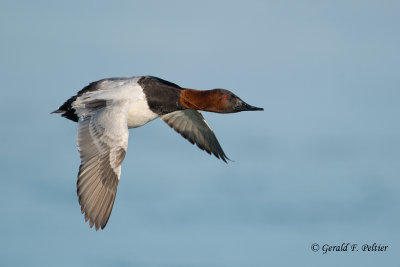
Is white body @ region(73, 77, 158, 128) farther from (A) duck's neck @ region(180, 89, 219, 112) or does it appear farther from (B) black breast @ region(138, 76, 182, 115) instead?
(A) duck's neck @ region(180, 89, 219, 112)

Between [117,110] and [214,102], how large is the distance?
195 centimetres

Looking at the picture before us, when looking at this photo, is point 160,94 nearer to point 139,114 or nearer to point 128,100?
point 139,114

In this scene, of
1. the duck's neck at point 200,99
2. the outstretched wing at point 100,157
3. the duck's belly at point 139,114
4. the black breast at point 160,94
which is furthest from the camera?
the duck's neck at point 200,99

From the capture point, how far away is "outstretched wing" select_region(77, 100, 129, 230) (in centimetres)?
1099

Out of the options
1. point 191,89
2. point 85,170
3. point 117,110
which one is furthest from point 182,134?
point 85,170

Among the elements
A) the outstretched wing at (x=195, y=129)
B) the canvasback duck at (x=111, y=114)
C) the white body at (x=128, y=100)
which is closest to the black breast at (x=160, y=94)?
the canvasback duck at (x=111, y=114)

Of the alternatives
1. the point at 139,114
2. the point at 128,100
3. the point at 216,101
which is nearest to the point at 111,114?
the point at 128,100

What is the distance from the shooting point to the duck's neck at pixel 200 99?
42.7ft

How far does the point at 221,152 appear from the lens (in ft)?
49.8

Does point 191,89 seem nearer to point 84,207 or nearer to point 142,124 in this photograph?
point 142,124

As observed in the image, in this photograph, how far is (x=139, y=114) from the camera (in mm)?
12742

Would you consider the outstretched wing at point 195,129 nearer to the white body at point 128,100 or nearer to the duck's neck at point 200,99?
the duck's neck at point 200,99

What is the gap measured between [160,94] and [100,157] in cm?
212

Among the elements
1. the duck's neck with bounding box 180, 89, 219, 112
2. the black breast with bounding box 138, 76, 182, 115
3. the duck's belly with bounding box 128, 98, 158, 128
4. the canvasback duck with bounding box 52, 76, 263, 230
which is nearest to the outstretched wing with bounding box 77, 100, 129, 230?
the canvasback duck with bounding box 52, 76, 263, 230
